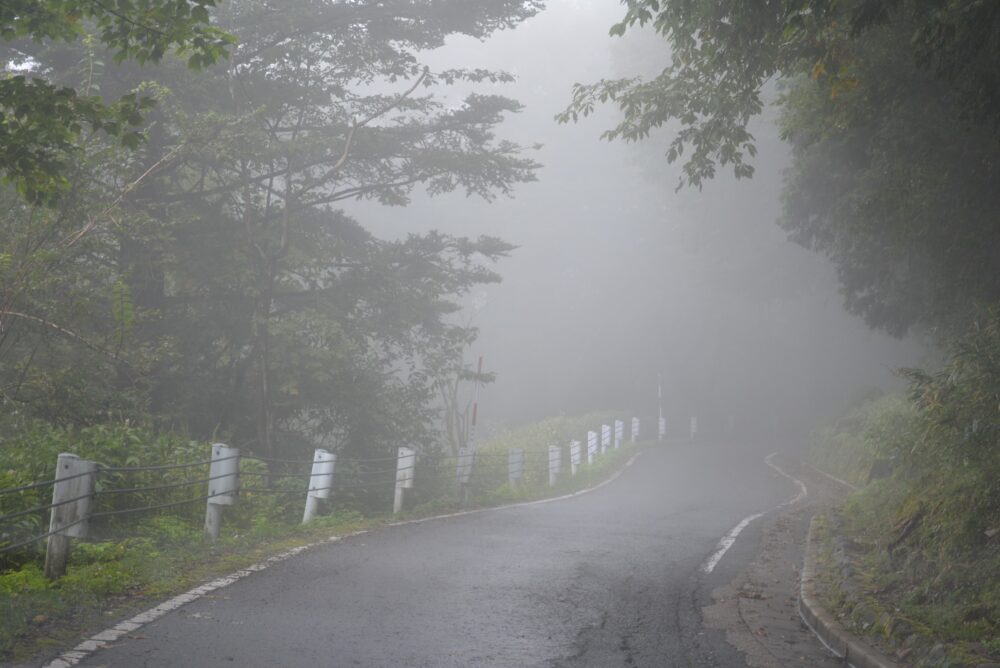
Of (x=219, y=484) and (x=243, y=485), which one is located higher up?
(x=219, y=484)

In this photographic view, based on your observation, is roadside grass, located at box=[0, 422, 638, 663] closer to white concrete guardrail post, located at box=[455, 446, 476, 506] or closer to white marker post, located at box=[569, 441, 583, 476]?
white concrete guardrail post, located at box=[455, 446, 476, 506]

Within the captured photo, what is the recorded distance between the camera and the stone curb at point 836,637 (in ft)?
21.6

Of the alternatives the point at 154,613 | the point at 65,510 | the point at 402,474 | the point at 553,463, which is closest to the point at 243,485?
the point at 402,474

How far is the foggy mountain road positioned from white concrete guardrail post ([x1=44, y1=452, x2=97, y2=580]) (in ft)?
4.02

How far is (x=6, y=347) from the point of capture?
14.2m

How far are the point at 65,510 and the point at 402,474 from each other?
7792mm

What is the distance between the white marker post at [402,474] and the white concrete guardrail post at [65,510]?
732 centimetres

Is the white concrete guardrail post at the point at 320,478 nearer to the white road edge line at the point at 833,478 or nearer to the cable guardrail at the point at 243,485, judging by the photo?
the cable guardrail at the point at 243,485

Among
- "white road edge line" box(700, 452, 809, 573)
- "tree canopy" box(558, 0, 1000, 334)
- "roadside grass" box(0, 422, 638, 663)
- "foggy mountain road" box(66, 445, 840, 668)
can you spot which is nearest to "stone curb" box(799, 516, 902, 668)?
"foggy mountain road" box(66, 445, 840, 668)

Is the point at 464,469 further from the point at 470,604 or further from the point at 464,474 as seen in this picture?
the point at 470,604

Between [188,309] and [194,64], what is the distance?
10939mm

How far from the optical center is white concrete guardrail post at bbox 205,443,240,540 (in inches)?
406

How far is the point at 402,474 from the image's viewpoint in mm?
15102

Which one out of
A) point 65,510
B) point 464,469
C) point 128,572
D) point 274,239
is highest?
point 274,239
